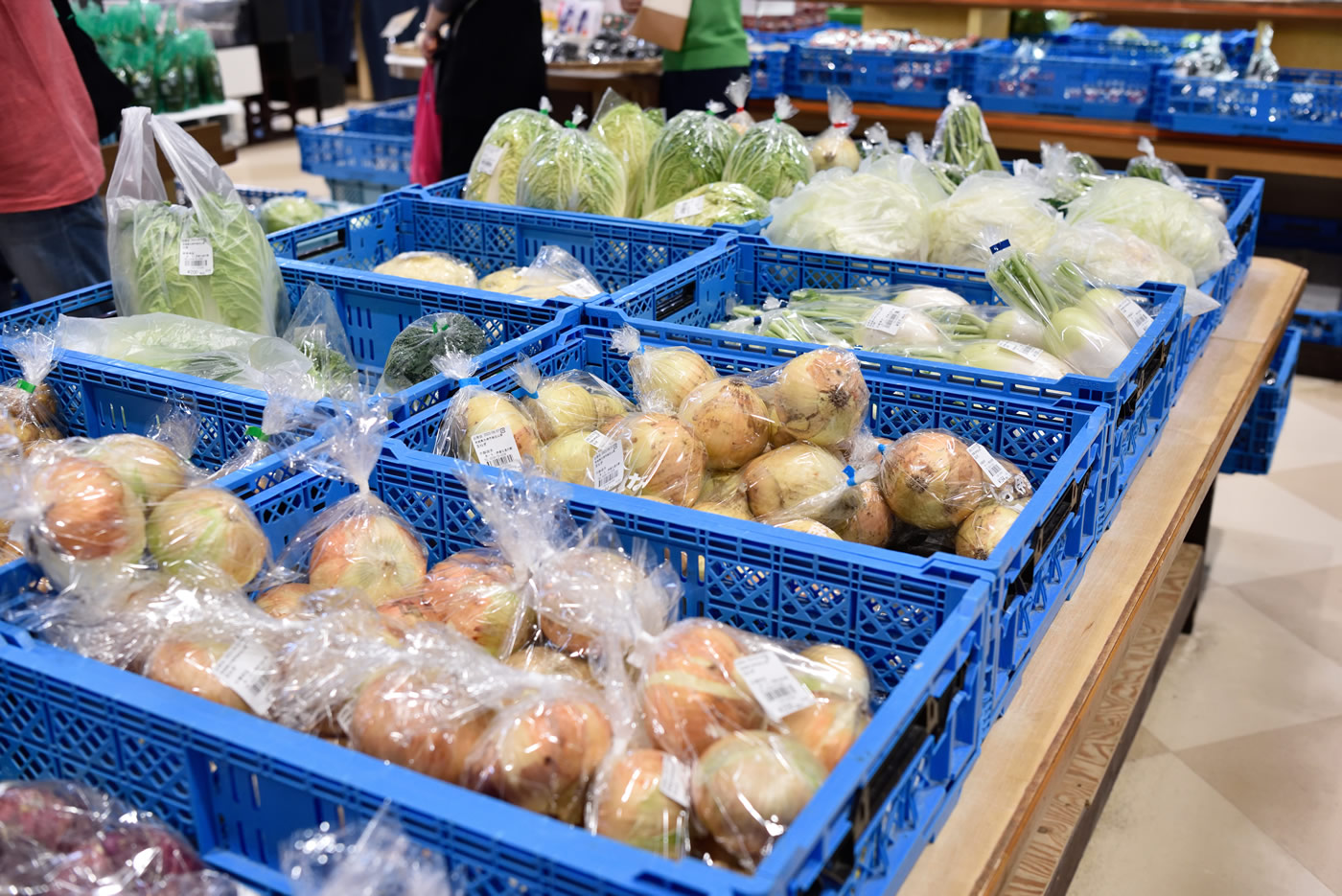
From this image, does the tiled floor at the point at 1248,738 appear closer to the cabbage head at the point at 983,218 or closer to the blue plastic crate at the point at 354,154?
the cabbage head at the point at 983,218

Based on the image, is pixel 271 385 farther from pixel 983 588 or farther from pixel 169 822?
pixel 983 588

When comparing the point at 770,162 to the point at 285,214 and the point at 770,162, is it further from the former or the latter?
the point at 285,214

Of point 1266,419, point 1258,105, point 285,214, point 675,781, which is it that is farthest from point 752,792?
point 1258,105

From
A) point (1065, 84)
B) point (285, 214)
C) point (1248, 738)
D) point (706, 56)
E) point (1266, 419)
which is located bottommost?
point (1248, 738)

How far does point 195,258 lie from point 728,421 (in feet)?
3.51

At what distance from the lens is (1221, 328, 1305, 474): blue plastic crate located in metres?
3.03

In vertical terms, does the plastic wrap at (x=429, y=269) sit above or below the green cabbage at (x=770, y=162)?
below

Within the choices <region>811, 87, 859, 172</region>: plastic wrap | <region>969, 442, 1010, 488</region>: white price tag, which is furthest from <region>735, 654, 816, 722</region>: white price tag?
<region>811, 87, 859, 172</region>: plastic wrap

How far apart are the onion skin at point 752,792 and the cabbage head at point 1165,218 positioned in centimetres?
165

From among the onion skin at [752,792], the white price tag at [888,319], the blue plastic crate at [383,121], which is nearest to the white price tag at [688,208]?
the white price tag at [888,319]

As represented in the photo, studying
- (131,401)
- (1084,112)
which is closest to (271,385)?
(131,401)

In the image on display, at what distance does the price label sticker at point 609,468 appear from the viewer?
1.41m

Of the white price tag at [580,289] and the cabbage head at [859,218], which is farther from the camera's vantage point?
the cabbage head at [859,218]

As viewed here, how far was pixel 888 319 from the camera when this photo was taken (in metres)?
1.84
